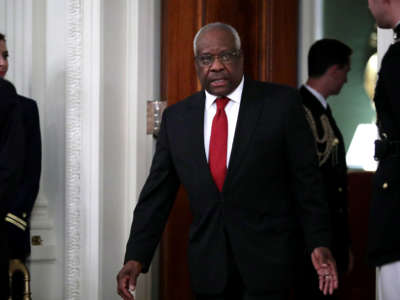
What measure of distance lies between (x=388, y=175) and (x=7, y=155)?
162cm

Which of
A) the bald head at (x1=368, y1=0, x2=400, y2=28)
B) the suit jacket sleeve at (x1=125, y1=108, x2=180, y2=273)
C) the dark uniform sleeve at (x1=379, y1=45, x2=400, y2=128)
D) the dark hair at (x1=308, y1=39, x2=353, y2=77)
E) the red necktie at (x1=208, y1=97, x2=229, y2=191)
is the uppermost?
the dark hair at (x1=308, y1=39, x2=353, y2=77)

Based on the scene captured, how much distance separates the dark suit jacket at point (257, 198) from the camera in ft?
8.51

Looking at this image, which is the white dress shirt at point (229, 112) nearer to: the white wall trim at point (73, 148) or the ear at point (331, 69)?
the white wall trim at point (73, 148)

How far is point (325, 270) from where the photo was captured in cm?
245

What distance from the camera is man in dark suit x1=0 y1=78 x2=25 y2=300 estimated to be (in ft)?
9.66

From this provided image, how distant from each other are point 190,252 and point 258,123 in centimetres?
58

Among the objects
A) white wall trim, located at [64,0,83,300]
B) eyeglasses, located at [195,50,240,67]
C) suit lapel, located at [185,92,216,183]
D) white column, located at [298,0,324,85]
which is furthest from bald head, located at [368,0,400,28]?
white column, located at [298,0,324,85]

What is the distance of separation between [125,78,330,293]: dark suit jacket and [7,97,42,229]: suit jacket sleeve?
1095mm

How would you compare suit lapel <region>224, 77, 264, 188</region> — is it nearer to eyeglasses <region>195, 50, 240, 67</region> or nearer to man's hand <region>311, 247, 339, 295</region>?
eyeglasses <region>195, 50, 240, 67</region>

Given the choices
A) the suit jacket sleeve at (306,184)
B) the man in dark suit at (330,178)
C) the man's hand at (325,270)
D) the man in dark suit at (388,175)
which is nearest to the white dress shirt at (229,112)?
the suit jacket sleeve at (306,184)

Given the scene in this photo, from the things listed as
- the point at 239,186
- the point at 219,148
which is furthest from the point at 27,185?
the point at 239,186

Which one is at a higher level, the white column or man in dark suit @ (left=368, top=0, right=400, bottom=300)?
the white column

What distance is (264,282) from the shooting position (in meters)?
2.58

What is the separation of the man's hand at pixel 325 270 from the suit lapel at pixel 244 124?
0.44m
